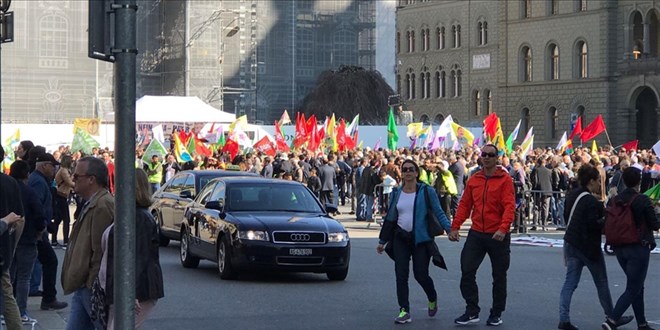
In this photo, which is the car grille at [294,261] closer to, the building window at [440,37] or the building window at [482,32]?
the building window at [482,32]

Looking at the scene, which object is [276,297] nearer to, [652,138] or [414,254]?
[414,254]

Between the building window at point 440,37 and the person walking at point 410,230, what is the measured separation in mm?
73438

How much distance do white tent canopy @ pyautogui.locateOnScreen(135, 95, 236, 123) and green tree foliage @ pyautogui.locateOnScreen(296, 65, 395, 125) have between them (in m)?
21.0

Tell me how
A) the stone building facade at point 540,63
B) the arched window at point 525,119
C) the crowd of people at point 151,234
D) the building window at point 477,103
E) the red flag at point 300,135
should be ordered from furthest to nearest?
1. the building window at point 477,103
2. the arched window at point 525,119
3. the stone building facade at point 540,63
4. the red flag at point 300,135
5. the crowd of people at point 151,234

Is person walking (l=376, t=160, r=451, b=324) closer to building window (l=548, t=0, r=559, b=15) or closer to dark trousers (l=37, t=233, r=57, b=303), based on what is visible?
dark trousers (l=37, t=233, r=57, b=303)

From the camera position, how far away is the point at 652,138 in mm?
72875

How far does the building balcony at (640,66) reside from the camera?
70250mm

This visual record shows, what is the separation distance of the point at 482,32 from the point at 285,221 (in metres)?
67.1

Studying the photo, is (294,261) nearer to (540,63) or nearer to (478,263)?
(478,263)

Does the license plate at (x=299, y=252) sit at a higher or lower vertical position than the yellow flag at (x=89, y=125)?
lower

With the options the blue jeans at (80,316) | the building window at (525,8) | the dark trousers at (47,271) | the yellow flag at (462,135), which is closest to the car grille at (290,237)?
the dark trousers at (47,271)

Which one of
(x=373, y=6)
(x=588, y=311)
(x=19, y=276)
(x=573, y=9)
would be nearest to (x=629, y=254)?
(x=588, y=311)

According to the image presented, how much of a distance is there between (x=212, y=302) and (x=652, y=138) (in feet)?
199

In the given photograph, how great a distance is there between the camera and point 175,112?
49.4m
